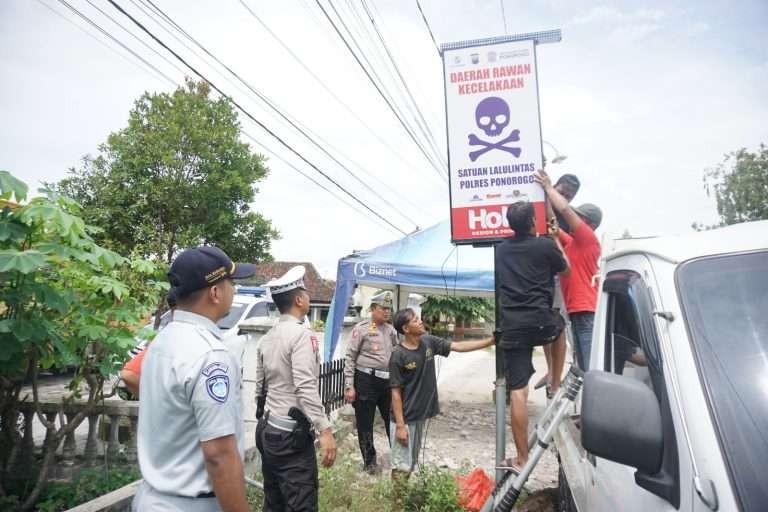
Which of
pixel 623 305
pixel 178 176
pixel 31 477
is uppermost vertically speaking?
pixel 178 176

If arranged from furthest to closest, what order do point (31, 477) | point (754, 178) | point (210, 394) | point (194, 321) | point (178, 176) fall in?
point (754, 178) < point (178, 176) < point (31, 477) < point (194, 321) < point (210, 394)

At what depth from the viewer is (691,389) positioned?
4.61 ft

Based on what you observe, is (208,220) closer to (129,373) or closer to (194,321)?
(129,373)

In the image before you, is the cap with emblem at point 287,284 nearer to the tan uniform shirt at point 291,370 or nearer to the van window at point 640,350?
the tan uniform shirt at point 291,370

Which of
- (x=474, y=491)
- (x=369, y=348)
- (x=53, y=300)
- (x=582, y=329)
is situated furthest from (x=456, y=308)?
(x=53, y=300)

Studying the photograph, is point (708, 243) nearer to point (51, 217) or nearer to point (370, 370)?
point (51, 217)

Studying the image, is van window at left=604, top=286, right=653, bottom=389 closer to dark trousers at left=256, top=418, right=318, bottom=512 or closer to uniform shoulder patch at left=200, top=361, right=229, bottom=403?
uniform shoulder patch at left=200, top=361, right=229, bottom=403

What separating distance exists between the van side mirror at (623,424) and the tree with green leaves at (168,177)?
17209mm

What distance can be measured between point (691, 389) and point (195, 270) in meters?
1.77

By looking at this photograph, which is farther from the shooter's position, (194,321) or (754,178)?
(754,178)

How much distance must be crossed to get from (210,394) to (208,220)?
17.2 metres

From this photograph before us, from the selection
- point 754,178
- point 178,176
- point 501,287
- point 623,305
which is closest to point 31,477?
point 501,287

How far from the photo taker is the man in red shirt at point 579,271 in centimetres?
367

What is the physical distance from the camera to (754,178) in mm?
27625
